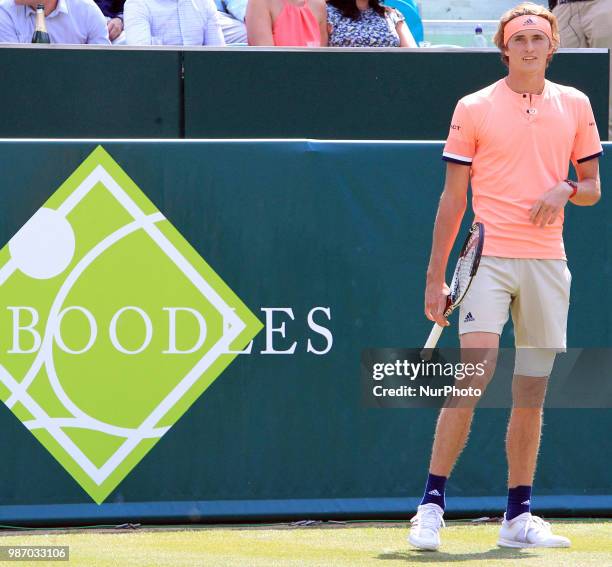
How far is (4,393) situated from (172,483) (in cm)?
77

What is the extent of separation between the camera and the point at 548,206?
443 centimetres

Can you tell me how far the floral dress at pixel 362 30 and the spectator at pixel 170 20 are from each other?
2.19ft

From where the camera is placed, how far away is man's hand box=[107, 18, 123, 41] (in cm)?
771

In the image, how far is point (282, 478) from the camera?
17.6 ft

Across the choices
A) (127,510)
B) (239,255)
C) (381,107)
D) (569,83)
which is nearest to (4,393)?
(127,510)

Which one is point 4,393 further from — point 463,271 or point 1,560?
point 463,271

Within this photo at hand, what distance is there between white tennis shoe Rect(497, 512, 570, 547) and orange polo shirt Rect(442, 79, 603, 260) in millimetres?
928

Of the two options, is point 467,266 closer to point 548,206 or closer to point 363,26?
point 548,206

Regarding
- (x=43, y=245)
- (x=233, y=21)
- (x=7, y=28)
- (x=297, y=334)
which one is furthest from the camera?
(x=233, y=21)

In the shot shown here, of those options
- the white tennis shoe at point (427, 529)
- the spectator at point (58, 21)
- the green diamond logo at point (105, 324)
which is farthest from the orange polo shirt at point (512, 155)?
the spectator at point (58, 21)

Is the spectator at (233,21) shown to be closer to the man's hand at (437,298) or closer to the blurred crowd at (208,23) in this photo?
the blurred crowd at (208,23)

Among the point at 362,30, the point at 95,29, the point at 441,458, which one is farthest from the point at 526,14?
the point at 95,29

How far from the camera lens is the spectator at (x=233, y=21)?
7.96 meters

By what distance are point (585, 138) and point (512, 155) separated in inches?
12.3
